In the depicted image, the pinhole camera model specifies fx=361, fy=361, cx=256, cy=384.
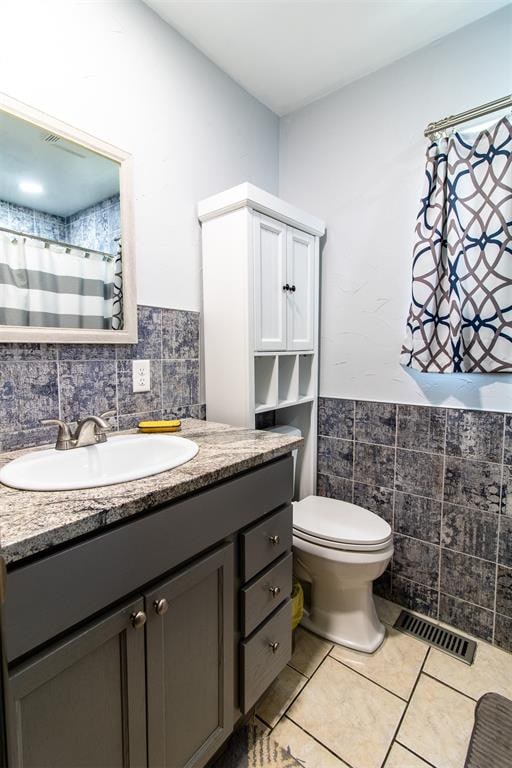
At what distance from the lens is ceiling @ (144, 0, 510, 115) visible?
1.39 metres

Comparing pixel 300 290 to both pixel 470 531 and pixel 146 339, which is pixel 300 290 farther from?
pixel 470 531

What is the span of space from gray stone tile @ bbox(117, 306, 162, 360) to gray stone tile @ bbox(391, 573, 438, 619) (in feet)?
5.06

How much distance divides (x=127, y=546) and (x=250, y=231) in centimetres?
123

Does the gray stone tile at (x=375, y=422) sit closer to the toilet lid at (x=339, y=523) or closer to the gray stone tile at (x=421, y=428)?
the gray stone tile at (x=421, y=428)

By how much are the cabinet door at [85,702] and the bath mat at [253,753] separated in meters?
0.46

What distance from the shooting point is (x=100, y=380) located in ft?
4.14

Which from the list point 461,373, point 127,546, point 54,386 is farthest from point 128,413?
point 461,373

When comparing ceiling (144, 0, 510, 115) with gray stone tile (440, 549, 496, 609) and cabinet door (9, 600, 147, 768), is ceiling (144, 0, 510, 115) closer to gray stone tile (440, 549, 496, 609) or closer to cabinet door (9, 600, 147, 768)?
cabinet door (9, 600, 147, 768)

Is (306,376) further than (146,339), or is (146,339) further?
(306,376)

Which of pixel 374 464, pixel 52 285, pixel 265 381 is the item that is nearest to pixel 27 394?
pixel 52 285

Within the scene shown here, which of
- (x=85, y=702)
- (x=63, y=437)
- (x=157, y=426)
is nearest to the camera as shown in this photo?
(x=85, y=702)

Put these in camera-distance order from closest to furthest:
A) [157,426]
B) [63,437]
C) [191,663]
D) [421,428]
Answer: [191,663] < [63,437] < [157,426] < [421,428]

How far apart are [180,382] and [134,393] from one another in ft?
0.76

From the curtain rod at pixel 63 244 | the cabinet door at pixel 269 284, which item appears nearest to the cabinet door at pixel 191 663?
the cabinet door at pixel 269 284
